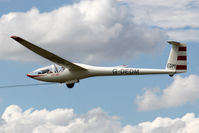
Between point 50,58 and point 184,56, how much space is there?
1299 cm

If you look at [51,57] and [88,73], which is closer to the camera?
[51,57]

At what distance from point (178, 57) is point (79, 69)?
9726 millimetres

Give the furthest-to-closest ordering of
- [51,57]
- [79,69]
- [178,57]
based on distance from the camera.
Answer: [79,69]
[51,57]
[178,57]

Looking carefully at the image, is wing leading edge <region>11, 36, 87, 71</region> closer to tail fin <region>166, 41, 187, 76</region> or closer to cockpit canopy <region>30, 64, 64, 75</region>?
cockpit canopy <region>30, 64, 64, 75</region>

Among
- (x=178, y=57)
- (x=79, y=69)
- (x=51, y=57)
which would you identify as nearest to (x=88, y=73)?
(x=79, y=69)

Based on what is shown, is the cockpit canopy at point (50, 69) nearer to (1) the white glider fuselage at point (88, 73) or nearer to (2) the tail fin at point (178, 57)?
(1) the white glider fuselage at point (88, 73)

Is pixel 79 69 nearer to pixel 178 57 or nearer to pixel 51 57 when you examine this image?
pixel 51 57

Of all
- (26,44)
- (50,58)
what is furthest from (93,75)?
(26,44)

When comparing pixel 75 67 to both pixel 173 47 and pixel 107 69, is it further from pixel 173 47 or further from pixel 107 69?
pixel 173 47

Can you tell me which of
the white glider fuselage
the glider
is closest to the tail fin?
the glider

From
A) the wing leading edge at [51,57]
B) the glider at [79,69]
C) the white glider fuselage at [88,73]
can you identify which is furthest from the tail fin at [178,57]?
the wing leading edge at [51,57]

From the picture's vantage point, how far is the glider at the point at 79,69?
37656 millimetres

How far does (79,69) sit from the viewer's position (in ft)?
130

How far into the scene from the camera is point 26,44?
3691cm
